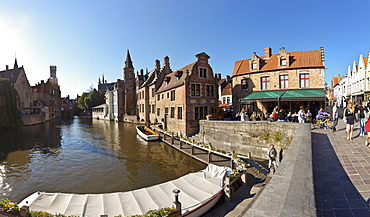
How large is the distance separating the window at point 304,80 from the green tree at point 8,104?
5207 centimetres

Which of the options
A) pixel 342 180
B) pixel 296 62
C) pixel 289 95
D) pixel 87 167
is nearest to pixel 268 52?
pixel 296 62

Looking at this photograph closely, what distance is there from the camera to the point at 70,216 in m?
6.71

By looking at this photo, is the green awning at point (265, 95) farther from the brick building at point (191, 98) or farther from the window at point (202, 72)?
the window at point (202, 72)

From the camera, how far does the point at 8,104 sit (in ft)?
125

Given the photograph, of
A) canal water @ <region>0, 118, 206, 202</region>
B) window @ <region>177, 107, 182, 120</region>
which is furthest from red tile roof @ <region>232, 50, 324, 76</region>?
canal water @ <region>0, 118, 206, 202</region>

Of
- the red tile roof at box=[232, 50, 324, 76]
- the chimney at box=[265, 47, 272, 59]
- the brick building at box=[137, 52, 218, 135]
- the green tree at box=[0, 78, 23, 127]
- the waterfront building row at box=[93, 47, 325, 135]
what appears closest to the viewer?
the waterfront building row at box=[93, 47, 325, 135]

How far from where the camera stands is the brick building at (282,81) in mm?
21562

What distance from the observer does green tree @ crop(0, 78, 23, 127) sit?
37500 millimetres

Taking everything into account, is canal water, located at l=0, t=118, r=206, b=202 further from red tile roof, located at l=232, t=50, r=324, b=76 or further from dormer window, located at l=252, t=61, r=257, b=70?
red tile roof, located at l=232, t=50, r=324, b=76

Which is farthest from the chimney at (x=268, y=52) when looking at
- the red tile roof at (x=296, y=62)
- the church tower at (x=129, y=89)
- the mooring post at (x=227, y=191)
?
the church tower at (x=129, y=89)

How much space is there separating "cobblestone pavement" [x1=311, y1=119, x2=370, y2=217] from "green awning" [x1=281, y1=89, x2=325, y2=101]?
1357 cm

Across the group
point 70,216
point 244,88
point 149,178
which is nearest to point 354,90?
point 244,88

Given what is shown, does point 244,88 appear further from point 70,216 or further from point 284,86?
point 70,216

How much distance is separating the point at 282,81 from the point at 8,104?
50807 mm
